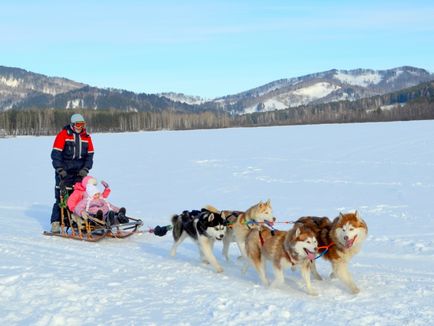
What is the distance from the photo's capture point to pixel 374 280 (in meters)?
5.81

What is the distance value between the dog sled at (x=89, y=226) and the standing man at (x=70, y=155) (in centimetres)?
20

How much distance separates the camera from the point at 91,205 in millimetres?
8695

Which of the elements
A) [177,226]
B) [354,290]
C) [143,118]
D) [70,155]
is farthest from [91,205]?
[143,118]

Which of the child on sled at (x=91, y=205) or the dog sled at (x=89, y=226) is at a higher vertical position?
the child on sled at (x=91, y=205)

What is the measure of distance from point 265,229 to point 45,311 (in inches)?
106

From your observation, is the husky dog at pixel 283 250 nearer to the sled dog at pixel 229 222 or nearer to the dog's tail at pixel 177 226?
the sled dog at pixel 229 222

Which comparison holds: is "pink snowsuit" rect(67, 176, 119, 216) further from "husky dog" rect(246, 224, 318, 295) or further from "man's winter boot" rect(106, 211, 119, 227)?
"husky dog" rect(246, 224, 318, 295)

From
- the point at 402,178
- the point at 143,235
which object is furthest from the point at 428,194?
the point at 143,235

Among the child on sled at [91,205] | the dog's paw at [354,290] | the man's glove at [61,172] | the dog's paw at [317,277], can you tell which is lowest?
the dog's paw at [317,277]

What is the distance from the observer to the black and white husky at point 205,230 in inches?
260

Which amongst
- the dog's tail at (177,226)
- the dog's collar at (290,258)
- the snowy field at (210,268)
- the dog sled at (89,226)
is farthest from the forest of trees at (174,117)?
the dog's collar at (290,258)

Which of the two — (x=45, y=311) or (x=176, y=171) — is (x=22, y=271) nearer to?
(x=45, y=311)

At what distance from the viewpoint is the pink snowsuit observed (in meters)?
8.65

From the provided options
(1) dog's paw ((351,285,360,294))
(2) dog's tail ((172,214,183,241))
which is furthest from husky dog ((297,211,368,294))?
(2) dog's tail ((172,214,183,241))
